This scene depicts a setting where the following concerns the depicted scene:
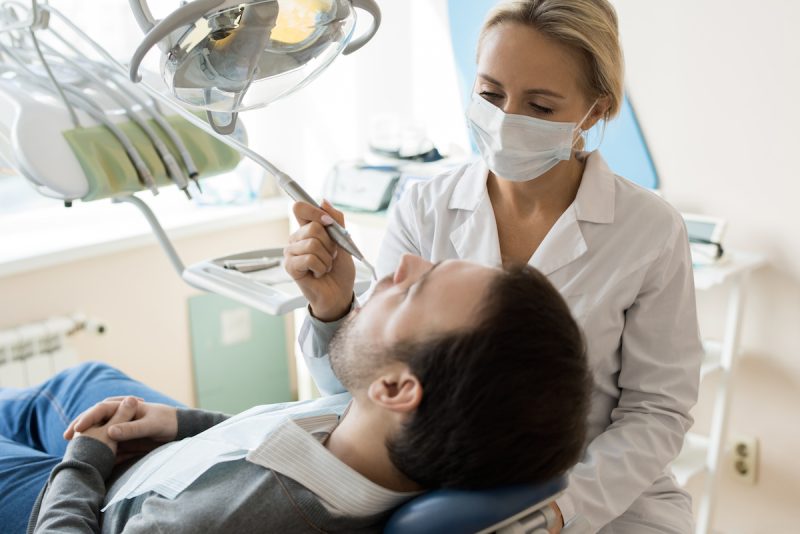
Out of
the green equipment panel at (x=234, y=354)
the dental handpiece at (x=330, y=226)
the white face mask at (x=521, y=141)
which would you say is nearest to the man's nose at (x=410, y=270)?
the dental handpiece at (x=330, y=226)

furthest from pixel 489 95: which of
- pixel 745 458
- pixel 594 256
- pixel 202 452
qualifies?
pixel 745 458

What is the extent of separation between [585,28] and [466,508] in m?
0.88

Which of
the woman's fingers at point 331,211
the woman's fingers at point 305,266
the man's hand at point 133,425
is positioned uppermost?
the woman's fingers at point 331,211

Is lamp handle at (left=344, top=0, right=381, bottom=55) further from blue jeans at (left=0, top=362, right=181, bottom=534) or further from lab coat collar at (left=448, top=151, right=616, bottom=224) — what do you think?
blue jeans at (left=0, top=362, right=181, bottom=534)

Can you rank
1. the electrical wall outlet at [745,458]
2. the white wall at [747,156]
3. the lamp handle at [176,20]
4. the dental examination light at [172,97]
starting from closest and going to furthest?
1. the lamp handle at [176,20]
2. the dental examination light at [172,97]
3. the white wall at [747,156]
4. the electrical wall outlet at [745,458]

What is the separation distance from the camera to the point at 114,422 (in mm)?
1458

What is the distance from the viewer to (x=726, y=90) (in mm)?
2512

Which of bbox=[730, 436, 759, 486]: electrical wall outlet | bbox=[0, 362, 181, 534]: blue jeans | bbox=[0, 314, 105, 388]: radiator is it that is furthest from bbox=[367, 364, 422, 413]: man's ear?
bbox=[0, 314, 105, 388]: radiator

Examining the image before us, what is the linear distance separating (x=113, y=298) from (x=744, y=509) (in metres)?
2.18

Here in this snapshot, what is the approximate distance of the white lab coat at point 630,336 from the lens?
150cm

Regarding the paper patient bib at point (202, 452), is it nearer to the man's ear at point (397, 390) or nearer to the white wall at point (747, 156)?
the man's ear at point (397, 390)

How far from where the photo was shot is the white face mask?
1.60 meters

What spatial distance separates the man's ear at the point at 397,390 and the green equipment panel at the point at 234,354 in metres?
2.28

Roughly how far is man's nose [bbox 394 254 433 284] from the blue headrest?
0.30 metres
